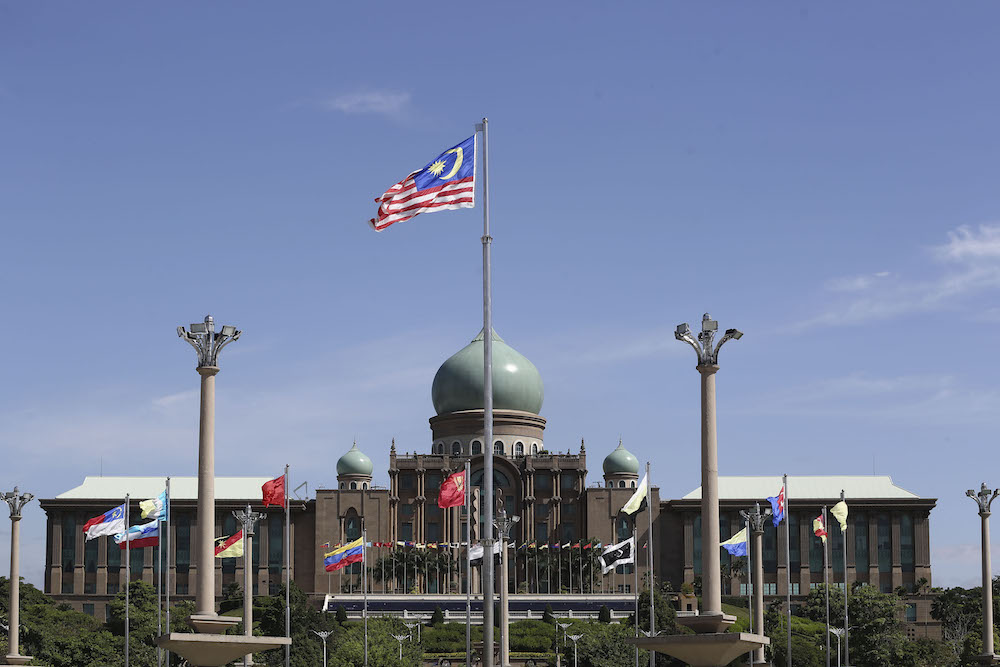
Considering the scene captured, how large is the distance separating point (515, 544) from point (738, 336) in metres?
112

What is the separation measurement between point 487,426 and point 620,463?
376 feet

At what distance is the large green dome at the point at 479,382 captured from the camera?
154250 millimetres

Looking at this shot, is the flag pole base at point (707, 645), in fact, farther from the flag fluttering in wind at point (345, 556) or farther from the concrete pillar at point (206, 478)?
the flag fluttering in wind at point (345, 556)

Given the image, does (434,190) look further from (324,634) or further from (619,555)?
(324,634)

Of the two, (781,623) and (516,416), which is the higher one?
(516,416)

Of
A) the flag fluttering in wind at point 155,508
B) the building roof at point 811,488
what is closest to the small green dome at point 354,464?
the building roof at point 811,488

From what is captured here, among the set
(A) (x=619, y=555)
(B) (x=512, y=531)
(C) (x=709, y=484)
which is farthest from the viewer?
(B) (x=512, y=531)

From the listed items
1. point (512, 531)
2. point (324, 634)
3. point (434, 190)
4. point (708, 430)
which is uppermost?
point (434, 190)

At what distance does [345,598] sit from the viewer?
143375 mm

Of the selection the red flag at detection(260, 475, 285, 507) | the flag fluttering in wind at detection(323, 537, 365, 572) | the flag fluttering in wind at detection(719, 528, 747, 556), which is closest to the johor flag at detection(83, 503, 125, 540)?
the red flag at detection(260, 475, 285, 507)

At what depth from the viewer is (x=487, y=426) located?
42625 millimetres

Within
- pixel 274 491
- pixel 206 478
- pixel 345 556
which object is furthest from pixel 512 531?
pixel 206 478

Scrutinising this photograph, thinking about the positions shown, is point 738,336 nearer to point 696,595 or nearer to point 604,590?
point 696,595

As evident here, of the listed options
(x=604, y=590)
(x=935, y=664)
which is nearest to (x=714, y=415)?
(x=935, y=664)
